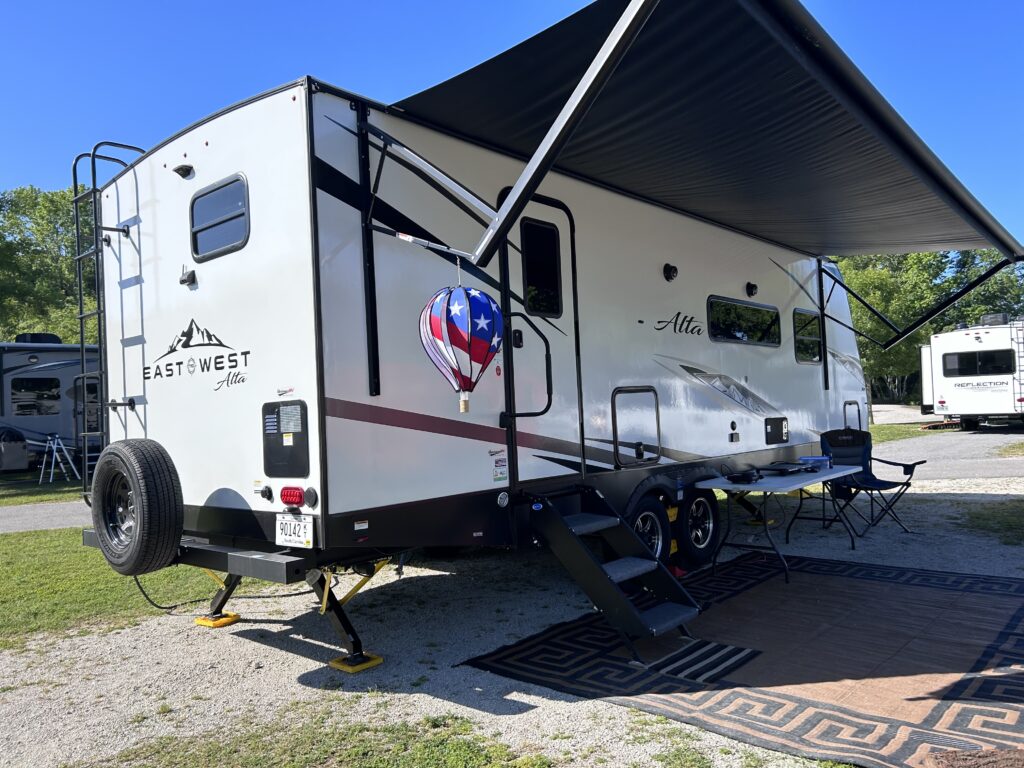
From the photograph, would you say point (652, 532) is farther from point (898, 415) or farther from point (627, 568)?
point (898, 415)

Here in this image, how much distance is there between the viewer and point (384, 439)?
387cm

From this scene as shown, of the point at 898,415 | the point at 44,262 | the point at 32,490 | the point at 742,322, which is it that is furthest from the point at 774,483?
the point at 44,262

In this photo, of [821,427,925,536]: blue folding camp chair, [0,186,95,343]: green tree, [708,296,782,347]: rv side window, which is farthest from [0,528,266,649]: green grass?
[0,186,95,343]: green tree

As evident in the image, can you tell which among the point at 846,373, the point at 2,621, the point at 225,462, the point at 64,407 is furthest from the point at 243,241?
the point at 64,407

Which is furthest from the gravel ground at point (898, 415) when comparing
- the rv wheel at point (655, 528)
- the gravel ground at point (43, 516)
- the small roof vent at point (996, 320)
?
the gravel ground at point (43, 516)

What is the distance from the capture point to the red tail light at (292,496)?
3.68m

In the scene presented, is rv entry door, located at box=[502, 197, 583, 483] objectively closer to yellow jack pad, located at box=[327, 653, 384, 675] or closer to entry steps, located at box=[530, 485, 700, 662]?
entry steps, located at box=[530, 485, 700, 662]

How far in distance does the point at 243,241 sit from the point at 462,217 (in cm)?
122

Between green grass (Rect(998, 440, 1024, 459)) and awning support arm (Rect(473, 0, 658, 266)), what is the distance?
13669mm

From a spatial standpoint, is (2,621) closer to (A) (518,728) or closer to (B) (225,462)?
(B) (225,462)

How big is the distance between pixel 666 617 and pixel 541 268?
2255 mm

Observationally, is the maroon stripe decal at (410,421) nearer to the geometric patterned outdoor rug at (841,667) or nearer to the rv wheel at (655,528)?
the geometric patterned outdoor rug at (841,667)

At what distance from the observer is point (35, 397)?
578 inches

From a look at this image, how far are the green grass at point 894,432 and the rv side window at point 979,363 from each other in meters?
1.75
